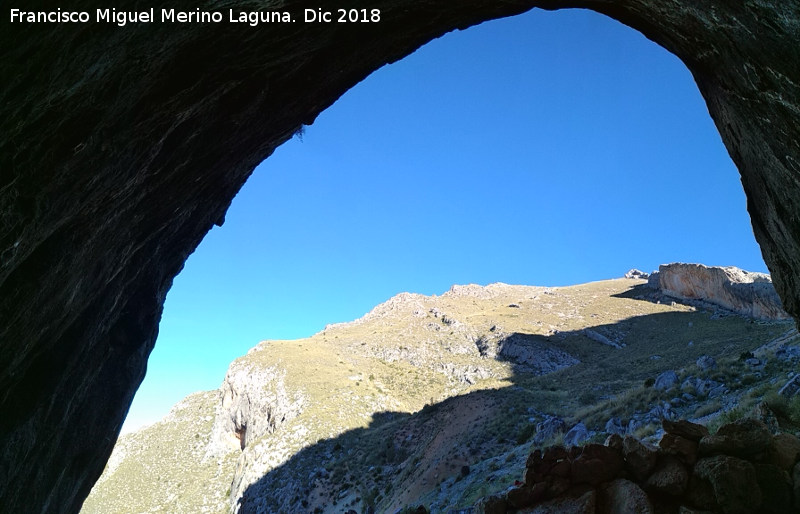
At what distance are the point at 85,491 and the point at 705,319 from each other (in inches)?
3315

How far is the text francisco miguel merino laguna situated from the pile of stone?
44.1 feet

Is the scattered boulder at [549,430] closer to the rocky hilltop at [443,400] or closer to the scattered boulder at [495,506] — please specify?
the rocky hilltop at [443,400]

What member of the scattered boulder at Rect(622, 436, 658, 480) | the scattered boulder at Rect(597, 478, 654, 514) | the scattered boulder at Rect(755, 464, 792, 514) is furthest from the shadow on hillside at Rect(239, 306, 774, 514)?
the scattered boulder at Rect(755, 464, 792, 514)

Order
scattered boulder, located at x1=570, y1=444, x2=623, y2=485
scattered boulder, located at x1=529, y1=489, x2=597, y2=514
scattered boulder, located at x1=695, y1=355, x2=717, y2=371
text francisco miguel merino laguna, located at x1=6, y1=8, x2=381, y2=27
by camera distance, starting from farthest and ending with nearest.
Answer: scattered boulder, located at x1=695, y1=355, x2=717, y2=371, scattered boulder, located at x1=570, y1=444, x2=623, y2=485, scattered boulder, located at x1=529, y1=489, x2=597, y2=514, text francisco miguel merino laguna, located at x1=6, y1=8, x2=381, y2=27

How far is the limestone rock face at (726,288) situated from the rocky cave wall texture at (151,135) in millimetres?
69930

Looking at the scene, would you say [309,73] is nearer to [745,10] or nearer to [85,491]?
[745,10]

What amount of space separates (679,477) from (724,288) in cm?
9499

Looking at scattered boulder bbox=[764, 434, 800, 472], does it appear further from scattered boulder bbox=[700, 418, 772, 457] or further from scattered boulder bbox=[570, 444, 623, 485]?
scattered boulder bbox=[570, 444, 623, 485]

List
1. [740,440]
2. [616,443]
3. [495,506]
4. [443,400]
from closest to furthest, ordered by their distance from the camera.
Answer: [740,440] → [616,443] → [495,506] → [443,400]

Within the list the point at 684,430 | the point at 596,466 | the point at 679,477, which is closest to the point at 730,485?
the point at 679,477

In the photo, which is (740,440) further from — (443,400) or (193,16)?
(443,400)

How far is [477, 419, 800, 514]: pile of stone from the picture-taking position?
8680 mm

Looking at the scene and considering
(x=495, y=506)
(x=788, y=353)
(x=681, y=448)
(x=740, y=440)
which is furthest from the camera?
(x=788, y=353)

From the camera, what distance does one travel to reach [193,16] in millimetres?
8438
